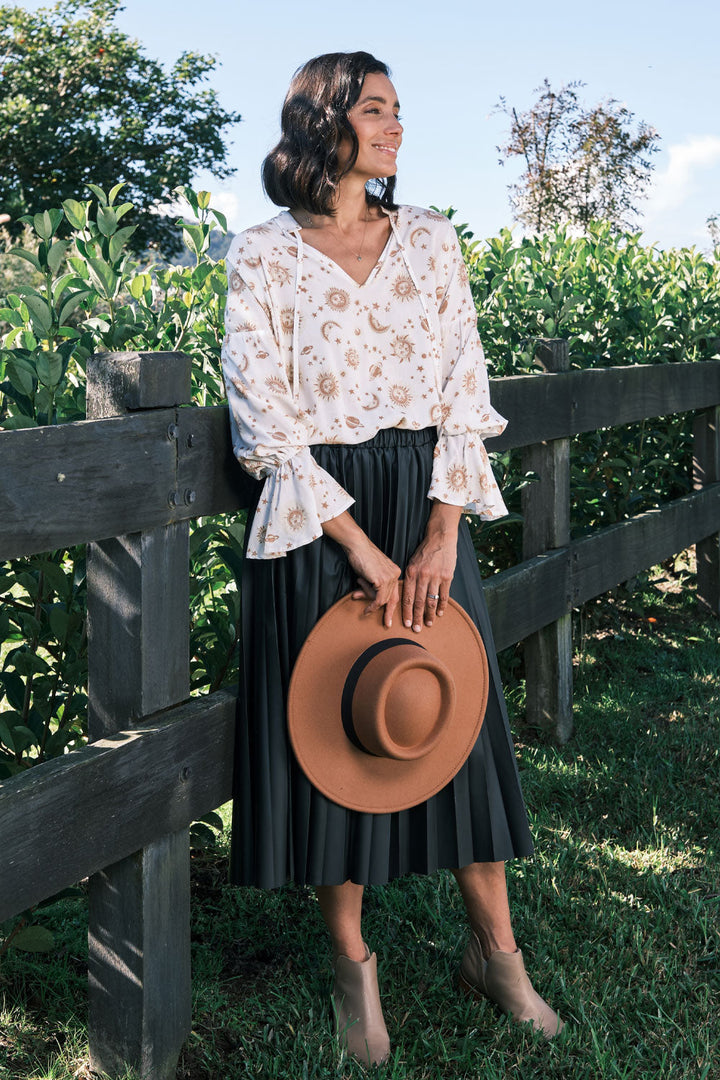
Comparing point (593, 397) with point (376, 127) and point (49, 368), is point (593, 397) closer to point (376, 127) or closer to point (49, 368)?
point (376, 127)

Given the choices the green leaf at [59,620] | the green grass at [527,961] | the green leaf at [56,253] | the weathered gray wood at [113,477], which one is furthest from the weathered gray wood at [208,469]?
the green grass at [527,961]

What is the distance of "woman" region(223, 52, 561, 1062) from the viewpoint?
2309 mm

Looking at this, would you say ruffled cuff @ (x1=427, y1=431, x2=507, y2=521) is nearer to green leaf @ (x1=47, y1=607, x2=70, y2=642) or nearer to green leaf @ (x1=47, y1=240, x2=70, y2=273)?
green leaf @ (x1=47, y1=607, x2=70, y2=642)

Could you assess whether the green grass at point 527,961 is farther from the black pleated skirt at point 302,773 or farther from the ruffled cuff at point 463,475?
the ruffled cuff at point 463,475

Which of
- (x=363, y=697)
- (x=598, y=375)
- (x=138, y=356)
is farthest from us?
(x=598, y=375)

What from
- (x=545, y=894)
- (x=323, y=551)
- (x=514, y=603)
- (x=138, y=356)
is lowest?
(x=545, y=894)

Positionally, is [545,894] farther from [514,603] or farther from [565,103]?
[565,103]

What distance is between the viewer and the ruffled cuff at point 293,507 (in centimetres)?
227

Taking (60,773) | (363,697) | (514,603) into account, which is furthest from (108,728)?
(514,603)

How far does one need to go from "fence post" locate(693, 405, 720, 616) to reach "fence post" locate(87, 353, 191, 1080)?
402cm

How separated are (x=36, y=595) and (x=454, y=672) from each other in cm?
96

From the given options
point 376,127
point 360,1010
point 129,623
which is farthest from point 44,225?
point 360,1010

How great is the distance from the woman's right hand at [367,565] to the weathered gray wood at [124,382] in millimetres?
434

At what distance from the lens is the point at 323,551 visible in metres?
2.38
